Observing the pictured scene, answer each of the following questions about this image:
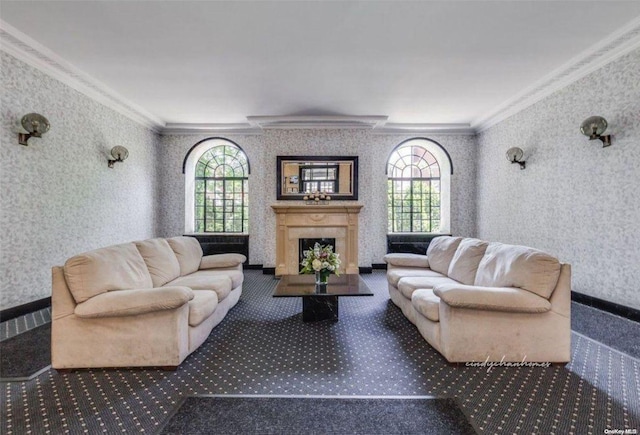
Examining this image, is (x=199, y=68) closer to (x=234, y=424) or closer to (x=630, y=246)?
(x=234, y=424)

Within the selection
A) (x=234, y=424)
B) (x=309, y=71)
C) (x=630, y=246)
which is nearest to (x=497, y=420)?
(x=234, y=424)

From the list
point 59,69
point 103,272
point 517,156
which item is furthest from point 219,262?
point 517,156

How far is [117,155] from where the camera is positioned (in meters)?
4.91

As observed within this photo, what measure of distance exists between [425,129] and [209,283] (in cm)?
545

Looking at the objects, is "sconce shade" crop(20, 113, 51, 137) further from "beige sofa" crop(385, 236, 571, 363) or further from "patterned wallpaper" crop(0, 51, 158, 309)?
"beige sofa" crop(385, 236, 571, 363)

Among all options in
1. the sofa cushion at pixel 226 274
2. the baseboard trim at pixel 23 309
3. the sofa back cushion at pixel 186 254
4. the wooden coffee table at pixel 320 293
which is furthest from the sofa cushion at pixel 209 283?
the baseboard trim at pixel 23 309

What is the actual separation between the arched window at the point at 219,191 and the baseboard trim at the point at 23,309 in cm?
324

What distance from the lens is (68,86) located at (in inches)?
160

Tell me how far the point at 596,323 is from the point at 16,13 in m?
6.57

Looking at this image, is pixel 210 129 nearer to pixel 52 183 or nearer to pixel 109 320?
pixel 52 183

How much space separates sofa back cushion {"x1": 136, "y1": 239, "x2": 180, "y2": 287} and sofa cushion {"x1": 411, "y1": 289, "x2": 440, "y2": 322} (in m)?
2.58

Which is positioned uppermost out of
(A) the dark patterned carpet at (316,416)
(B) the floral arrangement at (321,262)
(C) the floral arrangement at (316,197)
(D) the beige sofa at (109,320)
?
(C) the floral arrangement at (316,197)

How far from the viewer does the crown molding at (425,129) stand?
6.38 metres

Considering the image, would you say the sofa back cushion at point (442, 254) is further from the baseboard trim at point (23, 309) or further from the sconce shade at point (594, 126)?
the baseboard trim at point (23, 309)
